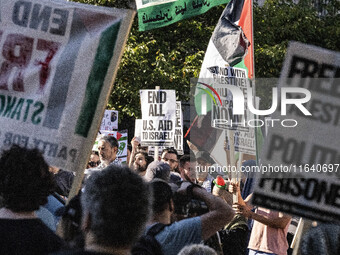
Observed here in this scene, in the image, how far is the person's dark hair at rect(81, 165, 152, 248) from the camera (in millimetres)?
2533

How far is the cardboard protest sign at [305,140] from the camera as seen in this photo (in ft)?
11.5

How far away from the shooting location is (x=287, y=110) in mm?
3652

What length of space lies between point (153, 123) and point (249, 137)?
2.88m

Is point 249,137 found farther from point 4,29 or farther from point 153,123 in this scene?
point 4,29

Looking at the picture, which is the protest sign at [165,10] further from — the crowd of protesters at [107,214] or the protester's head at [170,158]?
the crowd of protesters at [107,214]

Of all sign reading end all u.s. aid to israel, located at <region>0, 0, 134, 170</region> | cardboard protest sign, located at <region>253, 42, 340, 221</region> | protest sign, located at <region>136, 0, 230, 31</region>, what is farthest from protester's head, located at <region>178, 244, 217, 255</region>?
protest sign, located at <region>136, 0, 230, 31</region>

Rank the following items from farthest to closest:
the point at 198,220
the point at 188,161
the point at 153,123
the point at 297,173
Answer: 1. the point at 153,123
2. the point at 188,161
3. the point at 198,220
4. the point at 297,173

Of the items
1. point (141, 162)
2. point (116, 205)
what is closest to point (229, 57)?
point (141, 162)

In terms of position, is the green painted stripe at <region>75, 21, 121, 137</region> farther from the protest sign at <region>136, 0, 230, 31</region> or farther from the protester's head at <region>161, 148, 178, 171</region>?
the protester's head at <region>161, 148, 178, 171</region>

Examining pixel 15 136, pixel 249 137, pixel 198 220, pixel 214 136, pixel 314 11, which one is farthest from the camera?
pixel 314 11

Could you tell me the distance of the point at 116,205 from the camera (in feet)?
8.50

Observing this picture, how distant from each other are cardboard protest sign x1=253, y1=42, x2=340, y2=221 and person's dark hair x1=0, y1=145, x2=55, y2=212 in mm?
1036

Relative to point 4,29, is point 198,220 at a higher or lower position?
lower

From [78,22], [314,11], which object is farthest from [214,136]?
[314,11]
